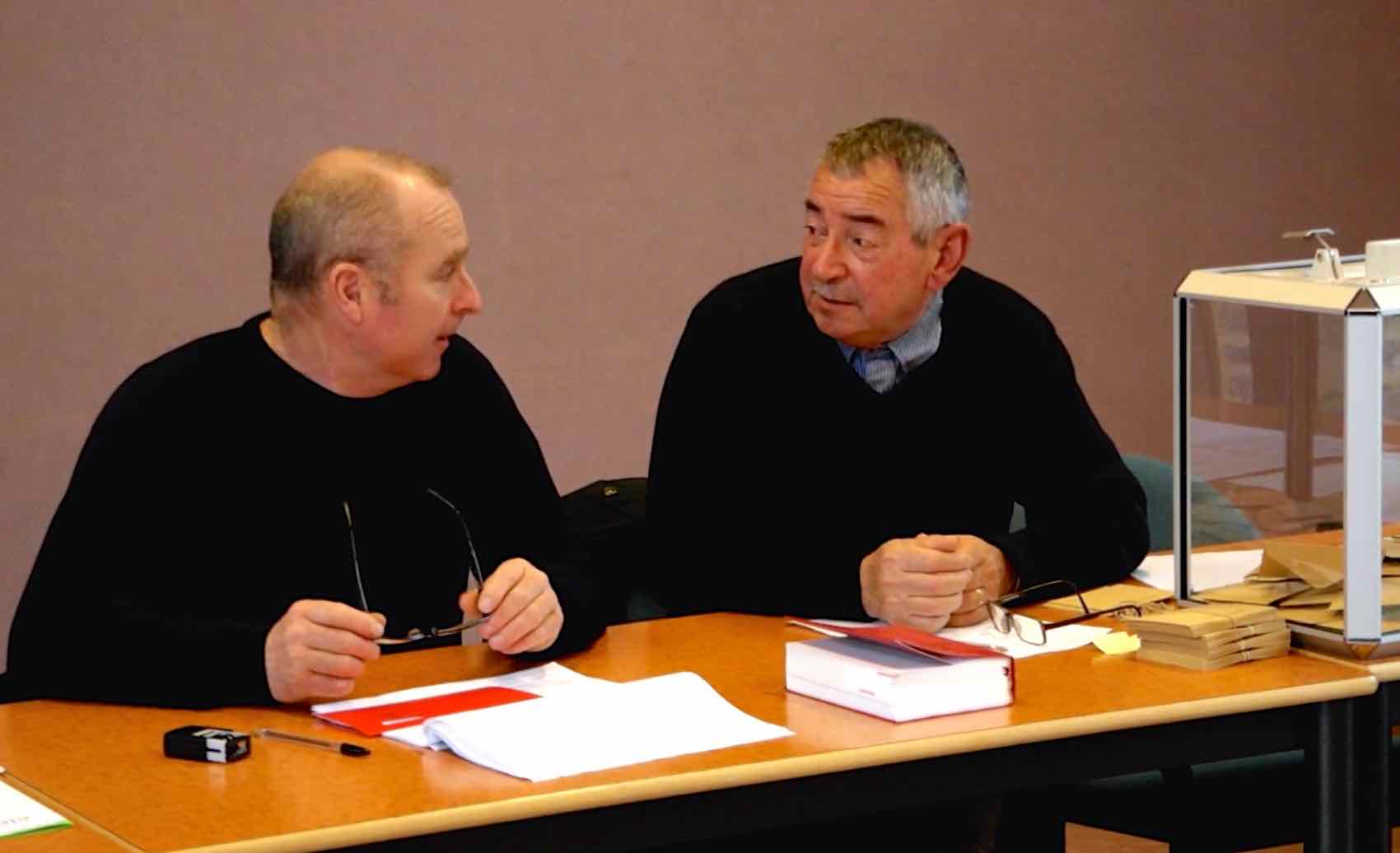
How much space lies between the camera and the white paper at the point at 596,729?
7.03 ft

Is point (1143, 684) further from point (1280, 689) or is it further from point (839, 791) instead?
point (839, 791)

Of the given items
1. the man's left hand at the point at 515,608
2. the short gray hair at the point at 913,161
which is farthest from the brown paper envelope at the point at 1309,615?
the man's left hand at the point at 515,608

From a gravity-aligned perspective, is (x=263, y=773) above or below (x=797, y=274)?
below

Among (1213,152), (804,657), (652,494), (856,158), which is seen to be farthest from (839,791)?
(1213,152)

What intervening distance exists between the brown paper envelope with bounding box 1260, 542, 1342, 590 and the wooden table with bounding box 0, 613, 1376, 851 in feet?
0.45

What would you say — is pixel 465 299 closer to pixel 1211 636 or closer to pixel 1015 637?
pixel 1015 637

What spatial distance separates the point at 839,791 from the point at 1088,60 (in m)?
3.69

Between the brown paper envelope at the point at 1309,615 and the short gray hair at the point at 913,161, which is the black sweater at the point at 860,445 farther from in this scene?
the brown paper envelope at the point at 1309,615

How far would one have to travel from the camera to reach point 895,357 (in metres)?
3.19

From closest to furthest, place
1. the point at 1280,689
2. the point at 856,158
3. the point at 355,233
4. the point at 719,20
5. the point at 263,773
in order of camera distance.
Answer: the point at 263,773 → the point at 1280,689 → the point at 355,233 → the point at 856,158 → the point at 719,20

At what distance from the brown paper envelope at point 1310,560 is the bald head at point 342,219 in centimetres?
129

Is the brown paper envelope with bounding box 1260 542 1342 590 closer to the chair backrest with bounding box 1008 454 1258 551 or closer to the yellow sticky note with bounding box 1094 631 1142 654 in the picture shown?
the chair backrest with bounding box 1008 454 1258 551

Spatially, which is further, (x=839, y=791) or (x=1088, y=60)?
(x=1088, y=60)

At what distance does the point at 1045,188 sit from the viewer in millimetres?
5457
